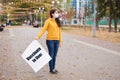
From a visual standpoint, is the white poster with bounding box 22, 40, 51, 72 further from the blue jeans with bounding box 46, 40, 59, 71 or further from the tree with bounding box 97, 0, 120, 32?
the tree with bounding box 97, 0, 120, 32

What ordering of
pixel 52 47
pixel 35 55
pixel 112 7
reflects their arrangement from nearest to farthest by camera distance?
1. pixel 35 55
2. pixel 52 47
3. pixel 112 7

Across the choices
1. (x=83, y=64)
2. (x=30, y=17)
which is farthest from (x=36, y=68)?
(x=30, y=17)

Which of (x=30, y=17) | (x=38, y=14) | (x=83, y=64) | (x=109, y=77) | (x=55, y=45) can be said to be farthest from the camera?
(x=30, y=17)

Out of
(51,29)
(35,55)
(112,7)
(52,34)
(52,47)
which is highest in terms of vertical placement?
(51,29)

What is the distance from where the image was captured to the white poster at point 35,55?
1170 centimetres

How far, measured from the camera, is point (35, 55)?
11742mm

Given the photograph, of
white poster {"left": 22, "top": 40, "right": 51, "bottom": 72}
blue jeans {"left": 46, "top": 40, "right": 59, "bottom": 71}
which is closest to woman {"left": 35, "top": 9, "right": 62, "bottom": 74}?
blue jeans {"left": 46, "top": 40, "right": 59, "bottom": 71}

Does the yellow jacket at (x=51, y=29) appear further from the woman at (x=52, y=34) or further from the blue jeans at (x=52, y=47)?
the blue jeans at (x=52, y=47)

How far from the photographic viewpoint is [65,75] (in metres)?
11.7

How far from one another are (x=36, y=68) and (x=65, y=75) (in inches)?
34.7

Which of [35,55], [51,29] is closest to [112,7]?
[51,29]

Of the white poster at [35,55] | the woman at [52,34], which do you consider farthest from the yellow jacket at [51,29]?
the white poster at [35,55]

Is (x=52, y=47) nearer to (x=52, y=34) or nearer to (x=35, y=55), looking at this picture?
(x=52, y=34)

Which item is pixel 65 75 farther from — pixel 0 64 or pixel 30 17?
pixel 30 17
